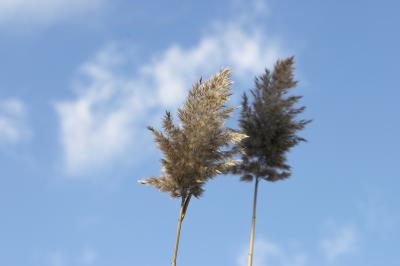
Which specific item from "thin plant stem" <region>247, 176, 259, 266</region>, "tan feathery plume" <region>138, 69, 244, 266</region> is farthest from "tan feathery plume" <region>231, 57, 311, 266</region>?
"tan feathery plume" <region>138, 69, 244, 266</region>

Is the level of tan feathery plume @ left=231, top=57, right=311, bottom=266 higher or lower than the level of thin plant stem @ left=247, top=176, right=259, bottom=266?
higher

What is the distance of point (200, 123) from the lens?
40.3 feet

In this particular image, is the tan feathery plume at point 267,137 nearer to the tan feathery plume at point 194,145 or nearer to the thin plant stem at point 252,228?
the thin plant stem at point 252,228

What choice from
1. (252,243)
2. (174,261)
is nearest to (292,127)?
(252,243)

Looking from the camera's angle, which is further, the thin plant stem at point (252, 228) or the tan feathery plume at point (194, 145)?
the thin plant stem at point (252, 228)

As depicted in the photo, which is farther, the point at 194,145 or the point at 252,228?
the point at 252,228

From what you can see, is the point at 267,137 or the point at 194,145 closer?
the point at 194,145

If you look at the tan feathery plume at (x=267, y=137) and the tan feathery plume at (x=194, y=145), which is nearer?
the tan feathery plume at (x=194, y=145)

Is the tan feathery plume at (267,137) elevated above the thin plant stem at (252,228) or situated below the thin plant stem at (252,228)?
above

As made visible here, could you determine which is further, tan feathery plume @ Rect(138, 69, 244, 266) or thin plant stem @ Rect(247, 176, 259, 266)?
thin plant stem @ Rect(247, 176, 259, 266)

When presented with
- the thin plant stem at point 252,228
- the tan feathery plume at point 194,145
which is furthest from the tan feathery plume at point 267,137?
the tan feathery plume at point 194,145

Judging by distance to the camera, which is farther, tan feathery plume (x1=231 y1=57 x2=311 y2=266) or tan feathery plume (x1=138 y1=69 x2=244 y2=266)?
Result: tan feathery plume (x1=231 y1=57 x2=311 y2=266)

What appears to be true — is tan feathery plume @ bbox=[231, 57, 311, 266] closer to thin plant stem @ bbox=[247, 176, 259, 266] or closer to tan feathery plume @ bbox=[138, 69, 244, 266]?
thin plant stem @ bbox=[247, 176, 259, 266]

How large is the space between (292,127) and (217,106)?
3.43 meters
